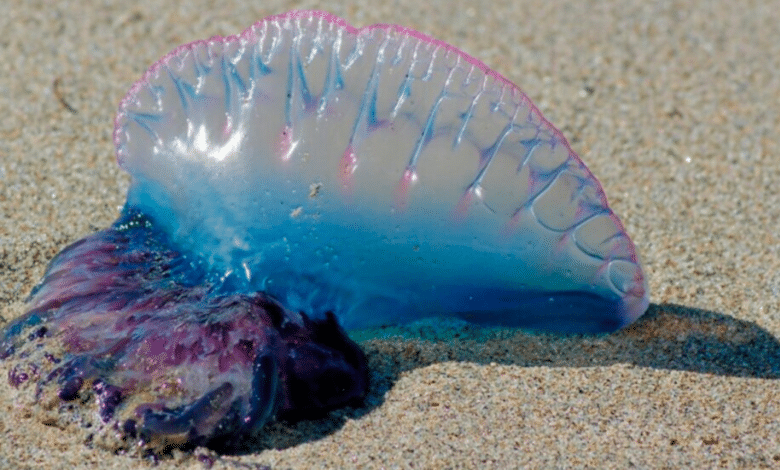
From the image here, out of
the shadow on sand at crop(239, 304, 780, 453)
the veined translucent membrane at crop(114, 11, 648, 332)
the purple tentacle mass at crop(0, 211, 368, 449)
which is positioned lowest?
the shadow on sand at crop(239, 304, 780, 453)

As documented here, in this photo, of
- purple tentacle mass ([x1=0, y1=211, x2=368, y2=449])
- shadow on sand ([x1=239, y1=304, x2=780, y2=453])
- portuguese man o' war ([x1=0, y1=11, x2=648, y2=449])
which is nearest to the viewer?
purple tentacle mass ([x1=0, y1=211, x2=368, y2=449])

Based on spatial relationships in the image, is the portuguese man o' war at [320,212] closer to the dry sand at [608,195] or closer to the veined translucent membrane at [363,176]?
the veined translucent membrane at [363,176]

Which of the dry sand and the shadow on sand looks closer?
the dry sand

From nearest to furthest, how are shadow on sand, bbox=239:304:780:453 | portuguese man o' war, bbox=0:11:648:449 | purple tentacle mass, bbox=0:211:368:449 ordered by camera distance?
purple tentacle mass, bbox=0:211:368:449 → portuguese man o' war, bbox=0:11:648:449 → shadow on sand, bbox=239:304:780:453

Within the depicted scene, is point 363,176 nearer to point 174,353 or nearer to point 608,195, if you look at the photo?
point 174,353

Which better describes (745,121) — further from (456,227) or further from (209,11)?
(209,11)

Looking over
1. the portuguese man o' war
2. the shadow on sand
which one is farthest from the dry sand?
the portuguese man o' war

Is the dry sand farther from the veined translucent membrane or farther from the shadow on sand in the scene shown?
the veined translucent membrane
